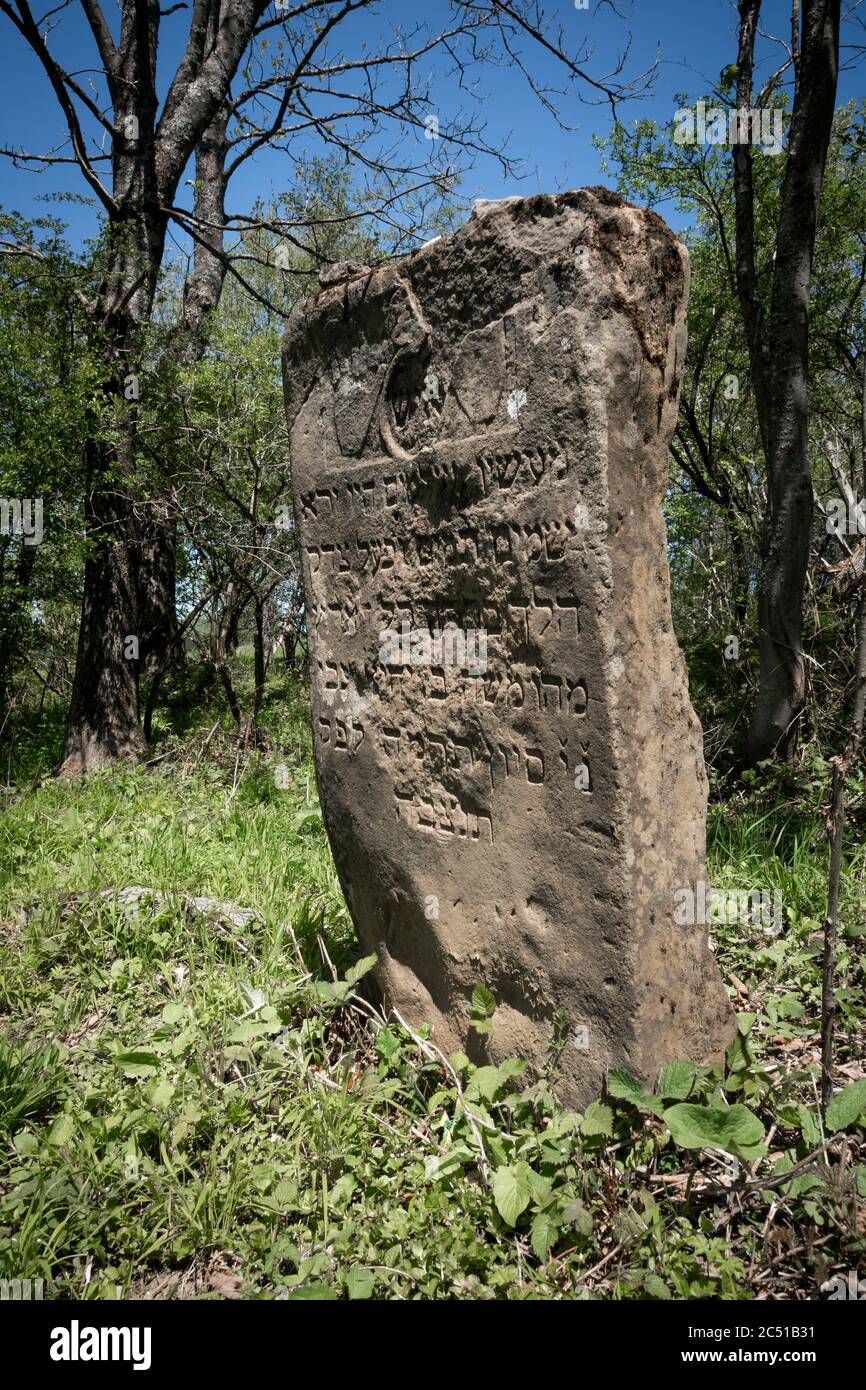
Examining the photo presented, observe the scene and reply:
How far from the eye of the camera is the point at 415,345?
2555 millimetres

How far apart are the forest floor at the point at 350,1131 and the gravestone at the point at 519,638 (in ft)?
0.57

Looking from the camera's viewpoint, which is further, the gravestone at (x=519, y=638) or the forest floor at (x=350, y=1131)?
the gravestone at (x=519, y=638)

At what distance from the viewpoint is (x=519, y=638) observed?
2309 mm

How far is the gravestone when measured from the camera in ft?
6.87

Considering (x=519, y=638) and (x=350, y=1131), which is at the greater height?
(x=519, y=638)

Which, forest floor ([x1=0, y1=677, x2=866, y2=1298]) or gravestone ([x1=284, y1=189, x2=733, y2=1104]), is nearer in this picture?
forest floor ([x1=0, y1=677, x2=866, y2=1298])

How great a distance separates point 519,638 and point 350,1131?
4.58 ft

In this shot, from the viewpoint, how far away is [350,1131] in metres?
2.35

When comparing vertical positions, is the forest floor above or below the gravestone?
below

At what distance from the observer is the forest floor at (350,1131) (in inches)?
75.7

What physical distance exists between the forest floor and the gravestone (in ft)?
0.57
